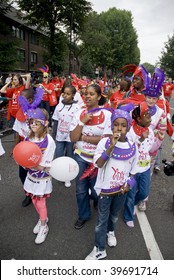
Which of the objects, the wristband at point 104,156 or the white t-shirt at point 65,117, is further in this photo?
the white t-shirt at point 65,117

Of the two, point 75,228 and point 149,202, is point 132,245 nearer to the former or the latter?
point 75,228

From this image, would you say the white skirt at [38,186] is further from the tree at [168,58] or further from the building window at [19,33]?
the tree at [168,58]

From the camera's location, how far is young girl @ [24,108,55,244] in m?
3.00

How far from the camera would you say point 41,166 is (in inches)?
118

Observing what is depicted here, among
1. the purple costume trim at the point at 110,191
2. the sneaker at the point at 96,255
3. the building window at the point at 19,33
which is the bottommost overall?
the sneaker at the point at 96,255

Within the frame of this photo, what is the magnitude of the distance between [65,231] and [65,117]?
80.8 inches

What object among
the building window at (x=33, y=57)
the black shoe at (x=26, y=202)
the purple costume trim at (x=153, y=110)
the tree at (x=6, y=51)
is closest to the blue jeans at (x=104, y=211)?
the purple costume trim at (x=153, y=110)

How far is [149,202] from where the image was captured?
4309mm

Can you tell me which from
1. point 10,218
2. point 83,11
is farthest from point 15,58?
point 10,218

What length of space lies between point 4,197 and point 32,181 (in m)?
1.41

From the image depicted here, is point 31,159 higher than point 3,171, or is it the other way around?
point 31,159

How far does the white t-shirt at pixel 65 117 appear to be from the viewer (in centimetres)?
460

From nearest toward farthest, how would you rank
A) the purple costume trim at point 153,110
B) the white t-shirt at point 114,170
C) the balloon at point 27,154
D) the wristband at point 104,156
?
1. the wristband at point 104,156
2. the white t-shirt at point 114,170
3. the balloon at point 27,154
4. the purple costume trim at point 153,110

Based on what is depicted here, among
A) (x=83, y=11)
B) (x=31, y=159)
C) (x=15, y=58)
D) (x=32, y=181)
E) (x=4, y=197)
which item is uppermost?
(x=83, y=11)
